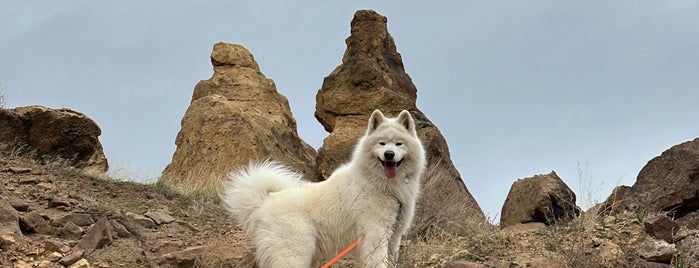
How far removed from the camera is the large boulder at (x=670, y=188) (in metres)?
8.91

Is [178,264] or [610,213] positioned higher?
[610,213]

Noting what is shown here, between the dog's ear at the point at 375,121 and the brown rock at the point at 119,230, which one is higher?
the dog's ear at the point at 375,121

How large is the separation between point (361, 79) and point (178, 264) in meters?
9.75

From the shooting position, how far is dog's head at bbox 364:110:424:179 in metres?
7.38

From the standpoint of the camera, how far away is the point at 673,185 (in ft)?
29.6

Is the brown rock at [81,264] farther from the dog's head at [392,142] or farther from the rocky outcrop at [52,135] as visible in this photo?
the rocky outcrop at [52,135]

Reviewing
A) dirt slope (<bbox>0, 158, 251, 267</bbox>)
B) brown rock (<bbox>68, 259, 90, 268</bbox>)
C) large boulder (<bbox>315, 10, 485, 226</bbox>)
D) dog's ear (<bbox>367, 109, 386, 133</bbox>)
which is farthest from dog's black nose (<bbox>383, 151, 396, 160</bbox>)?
large boulder (<bbox>315, 10, 485, 226</bbox>)

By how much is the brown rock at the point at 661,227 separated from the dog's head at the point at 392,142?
2488 mm

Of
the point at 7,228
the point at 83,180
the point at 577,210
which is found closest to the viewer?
the point at 7,228

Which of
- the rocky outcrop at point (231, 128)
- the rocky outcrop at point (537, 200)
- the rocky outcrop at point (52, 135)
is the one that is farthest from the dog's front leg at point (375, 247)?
the rocky outcrop at point (231, 128)

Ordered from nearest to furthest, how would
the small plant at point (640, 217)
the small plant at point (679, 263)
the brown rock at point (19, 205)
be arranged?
1. the small plant at point (679, 263)
2. the small plant at point (640, 217)
3. the brown rock at point (19, 205)

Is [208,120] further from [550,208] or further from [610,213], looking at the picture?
[610,213]

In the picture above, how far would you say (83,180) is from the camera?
1081 centimetres

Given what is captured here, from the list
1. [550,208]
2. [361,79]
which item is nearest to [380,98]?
[361,79]
